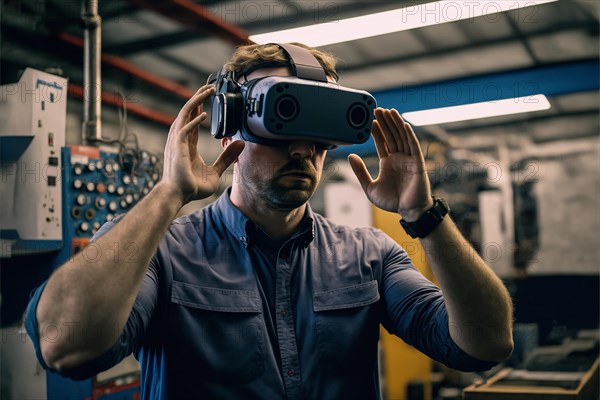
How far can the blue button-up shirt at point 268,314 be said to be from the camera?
1.19m

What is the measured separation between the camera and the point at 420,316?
1.29 meters

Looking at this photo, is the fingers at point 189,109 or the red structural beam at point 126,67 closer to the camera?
the fingers at point 189,109

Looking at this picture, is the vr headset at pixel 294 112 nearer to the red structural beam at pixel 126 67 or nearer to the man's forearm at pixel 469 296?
the man's forearm at pixel 469 296

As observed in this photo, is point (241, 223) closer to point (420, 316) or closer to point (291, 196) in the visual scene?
point (291, 196)

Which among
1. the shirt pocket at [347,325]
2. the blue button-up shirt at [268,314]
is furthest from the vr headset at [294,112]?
the shirt pocket at [347,325]

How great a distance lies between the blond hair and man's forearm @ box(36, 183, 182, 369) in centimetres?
52

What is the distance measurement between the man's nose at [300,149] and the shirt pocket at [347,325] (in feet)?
1.05

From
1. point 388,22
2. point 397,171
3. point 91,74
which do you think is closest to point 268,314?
point 397,171

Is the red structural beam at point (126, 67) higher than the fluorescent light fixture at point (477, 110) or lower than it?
higher

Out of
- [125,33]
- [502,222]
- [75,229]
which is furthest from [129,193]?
[502,222]

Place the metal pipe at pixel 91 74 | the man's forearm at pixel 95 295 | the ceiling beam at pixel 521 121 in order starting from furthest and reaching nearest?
the ceiling beam at pixel 521 121 < the metal pipe at pixel 91 74 < the man's forearm at pixel 95 295

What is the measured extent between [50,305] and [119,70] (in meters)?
3.39

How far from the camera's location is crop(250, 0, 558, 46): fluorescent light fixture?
328cm

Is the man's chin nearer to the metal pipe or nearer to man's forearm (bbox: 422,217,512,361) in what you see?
man's forearm (bbox: 422,217,512,361)
